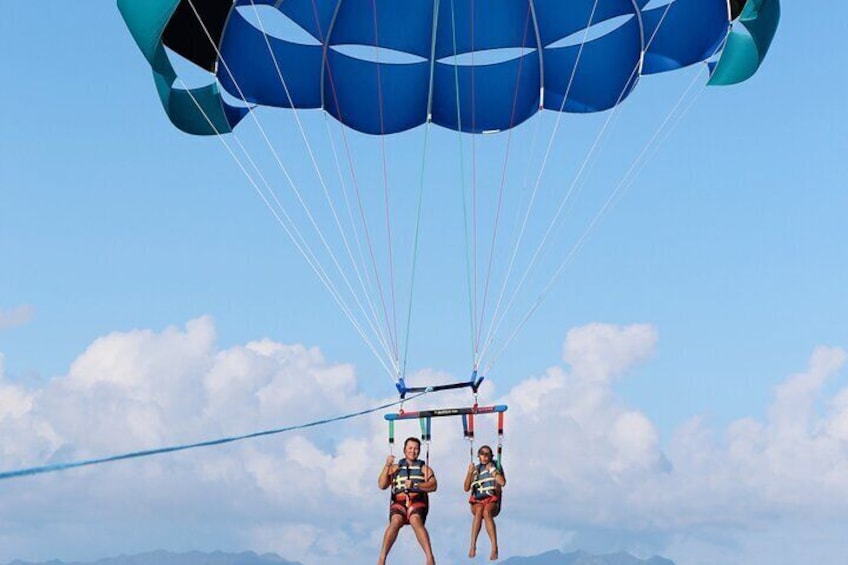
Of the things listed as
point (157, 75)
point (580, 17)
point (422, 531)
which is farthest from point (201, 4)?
point (422, 531)

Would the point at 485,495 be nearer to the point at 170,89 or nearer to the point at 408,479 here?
the point at 408,479

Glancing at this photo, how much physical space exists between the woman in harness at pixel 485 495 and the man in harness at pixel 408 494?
50 centimetres

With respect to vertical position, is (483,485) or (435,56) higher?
(435,56)

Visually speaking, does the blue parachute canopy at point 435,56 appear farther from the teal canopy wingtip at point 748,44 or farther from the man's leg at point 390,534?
the man's leg at point 390,534

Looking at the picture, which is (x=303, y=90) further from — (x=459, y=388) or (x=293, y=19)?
(x=459, y=388)

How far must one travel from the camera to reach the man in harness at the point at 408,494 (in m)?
13.0

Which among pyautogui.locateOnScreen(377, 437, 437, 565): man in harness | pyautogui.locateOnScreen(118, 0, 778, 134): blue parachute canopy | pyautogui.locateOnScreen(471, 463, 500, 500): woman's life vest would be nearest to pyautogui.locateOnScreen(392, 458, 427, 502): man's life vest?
pyautogui.locateOnScreen(377, 437, 437, 565): man in harness

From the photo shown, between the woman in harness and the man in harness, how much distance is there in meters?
0.50

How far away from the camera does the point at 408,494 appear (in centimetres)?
1305

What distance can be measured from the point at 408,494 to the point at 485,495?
2.89 feet

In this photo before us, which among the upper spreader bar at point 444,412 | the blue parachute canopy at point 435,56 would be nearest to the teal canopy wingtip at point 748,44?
the blue parachute canopy at point 435,56

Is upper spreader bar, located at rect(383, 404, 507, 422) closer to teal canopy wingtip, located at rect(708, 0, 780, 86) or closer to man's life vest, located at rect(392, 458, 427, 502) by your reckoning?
man's life vest, located at rect(392, 458, 427, 502)

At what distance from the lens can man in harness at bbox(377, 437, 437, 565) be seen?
13.0 m

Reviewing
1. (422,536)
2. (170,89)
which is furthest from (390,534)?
(170,89)
